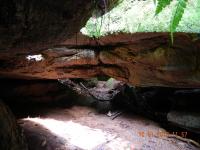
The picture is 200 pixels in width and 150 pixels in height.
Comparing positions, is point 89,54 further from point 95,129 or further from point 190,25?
point 95,129

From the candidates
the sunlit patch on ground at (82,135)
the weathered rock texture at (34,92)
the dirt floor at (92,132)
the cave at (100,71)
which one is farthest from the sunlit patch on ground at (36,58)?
the weathered rock texture at (34,92)

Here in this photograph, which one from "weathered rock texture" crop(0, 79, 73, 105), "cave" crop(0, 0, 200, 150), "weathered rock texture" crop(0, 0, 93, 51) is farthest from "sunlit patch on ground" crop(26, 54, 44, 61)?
"weathered rock texture" crop(0, 0, 93, 51)

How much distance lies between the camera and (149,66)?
6.31 m

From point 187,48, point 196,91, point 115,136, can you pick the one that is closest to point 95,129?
point 115,136

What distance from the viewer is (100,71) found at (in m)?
7.15

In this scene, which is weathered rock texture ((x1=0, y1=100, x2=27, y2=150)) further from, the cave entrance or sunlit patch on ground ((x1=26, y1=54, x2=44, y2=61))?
sunlit patch on ground ((x1=26, y1=54, x2=44, y2=61))

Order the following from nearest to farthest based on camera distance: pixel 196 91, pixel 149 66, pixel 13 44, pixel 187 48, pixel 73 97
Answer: pixel 13 44
pixel 187 48
pixel 149 66
pixel 196 91
pixel 73 97

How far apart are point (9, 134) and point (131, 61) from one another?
319 cm

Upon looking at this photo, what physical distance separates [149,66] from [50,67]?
8.60 ft

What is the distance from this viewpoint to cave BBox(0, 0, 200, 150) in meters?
2.61

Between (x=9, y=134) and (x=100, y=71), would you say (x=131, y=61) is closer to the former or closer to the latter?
(x=100, y=71)

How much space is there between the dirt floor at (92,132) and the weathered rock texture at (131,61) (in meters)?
1.66

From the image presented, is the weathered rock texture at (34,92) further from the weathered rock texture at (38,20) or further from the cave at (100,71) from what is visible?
the weathered rock texture at (38,20)

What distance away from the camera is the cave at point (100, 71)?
8.55ft
